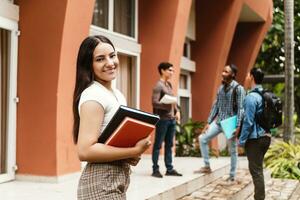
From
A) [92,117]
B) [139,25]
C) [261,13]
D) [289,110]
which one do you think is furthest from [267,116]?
[261,13]

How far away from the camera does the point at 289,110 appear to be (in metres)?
12.0

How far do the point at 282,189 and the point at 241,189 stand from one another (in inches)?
56.6

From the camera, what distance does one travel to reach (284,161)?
35.5 ft

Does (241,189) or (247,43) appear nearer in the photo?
(241,189)

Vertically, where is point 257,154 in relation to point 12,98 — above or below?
below

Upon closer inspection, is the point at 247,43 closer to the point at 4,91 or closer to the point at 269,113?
the point at 269,113

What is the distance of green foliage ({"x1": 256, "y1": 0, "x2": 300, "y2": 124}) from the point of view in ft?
65.3

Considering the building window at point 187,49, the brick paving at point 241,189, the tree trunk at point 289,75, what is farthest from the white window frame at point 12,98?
the building window at point 187,49

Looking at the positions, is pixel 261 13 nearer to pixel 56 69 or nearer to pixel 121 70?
pixel 121 70

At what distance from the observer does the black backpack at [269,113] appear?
5.92 metres

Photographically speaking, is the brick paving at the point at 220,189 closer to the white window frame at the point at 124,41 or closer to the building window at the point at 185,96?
the white window frame at the point at 124,41

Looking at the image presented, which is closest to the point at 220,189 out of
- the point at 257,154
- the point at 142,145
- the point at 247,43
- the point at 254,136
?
the point at 257,154

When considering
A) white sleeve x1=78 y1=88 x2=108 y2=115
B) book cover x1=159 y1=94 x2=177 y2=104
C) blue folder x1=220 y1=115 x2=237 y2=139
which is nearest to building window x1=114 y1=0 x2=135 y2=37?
book cover x1=159 y1=94 x2=177 y2=104

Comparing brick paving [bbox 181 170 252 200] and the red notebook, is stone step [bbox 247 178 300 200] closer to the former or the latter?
brick paving [bbox 181 170 252 200]
